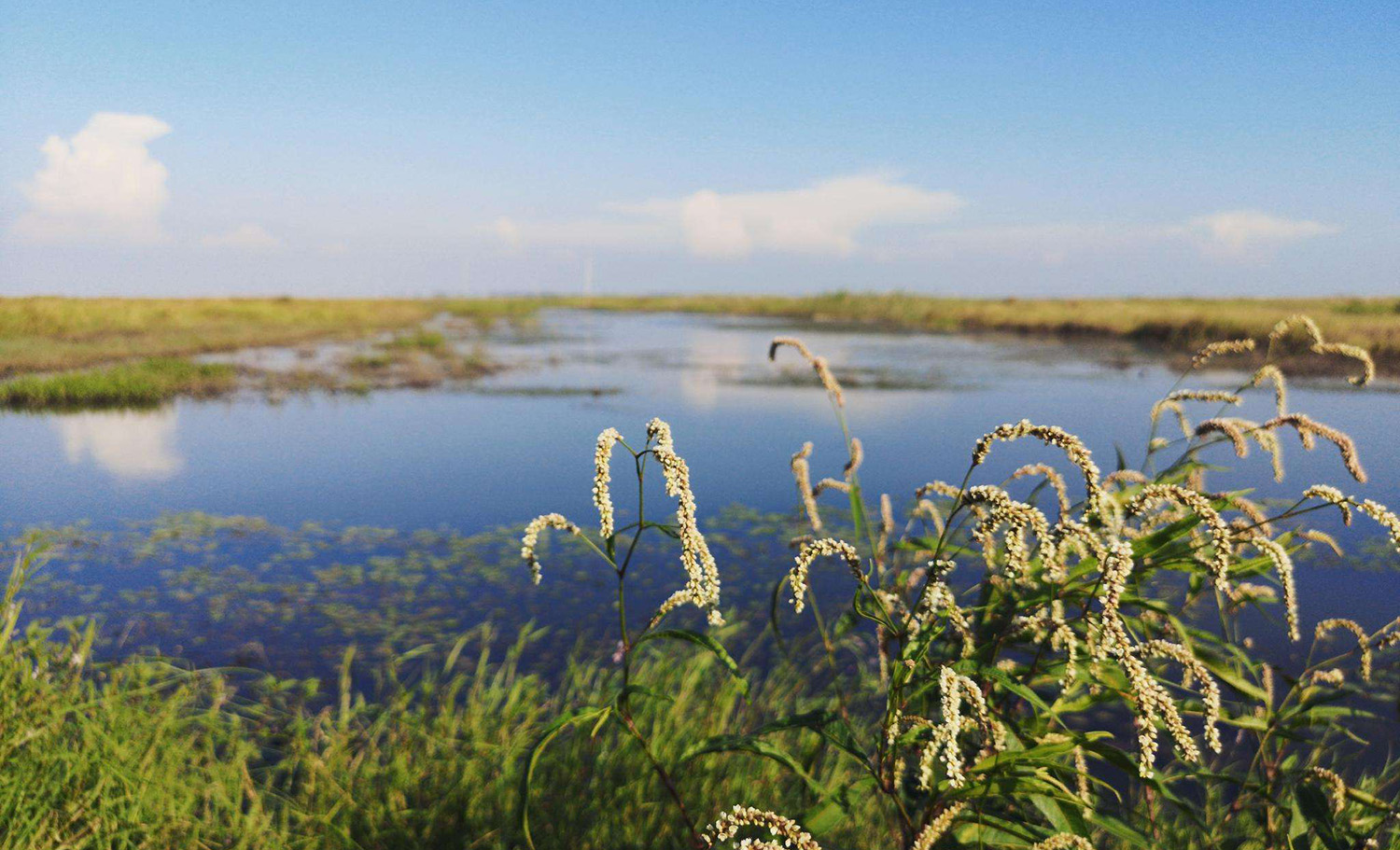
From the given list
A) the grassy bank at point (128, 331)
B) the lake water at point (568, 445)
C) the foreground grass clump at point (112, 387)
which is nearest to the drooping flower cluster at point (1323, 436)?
the lake water at point (568, 445)

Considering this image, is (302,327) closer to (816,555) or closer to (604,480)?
(604,480)

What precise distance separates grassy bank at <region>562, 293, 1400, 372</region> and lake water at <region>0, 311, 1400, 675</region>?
6220mm

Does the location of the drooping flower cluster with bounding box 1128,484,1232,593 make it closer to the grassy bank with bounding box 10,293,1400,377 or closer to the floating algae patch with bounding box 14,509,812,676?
the floating algae patch with bounding box 14,509,812,676

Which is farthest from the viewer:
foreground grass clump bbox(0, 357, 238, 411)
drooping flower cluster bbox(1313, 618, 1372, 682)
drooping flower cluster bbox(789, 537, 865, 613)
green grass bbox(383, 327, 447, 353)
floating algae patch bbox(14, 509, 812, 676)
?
green grass bbox(383, 327, 447, 353)

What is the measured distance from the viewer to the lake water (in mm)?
9727

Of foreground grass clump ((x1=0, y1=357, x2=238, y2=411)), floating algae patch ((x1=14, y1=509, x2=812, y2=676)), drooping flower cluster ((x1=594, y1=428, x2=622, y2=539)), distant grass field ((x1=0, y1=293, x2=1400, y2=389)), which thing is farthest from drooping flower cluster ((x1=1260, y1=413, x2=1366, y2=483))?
distant grass field ((x1=0, y1=293, x2=1400, y2=389))

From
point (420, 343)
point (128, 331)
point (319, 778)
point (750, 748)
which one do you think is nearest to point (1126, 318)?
point (420, 343)

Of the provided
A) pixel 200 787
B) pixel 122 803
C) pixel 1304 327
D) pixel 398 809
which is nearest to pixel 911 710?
pixel 1304 327

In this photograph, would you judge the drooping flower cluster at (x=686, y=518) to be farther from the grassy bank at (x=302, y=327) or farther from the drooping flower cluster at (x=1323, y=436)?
the grassy bank at (x=302, y=327)

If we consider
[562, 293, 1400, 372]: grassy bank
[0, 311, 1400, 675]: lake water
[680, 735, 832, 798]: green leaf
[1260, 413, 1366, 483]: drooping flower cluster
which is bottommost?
[0, 311, 1400, 675]: lake water

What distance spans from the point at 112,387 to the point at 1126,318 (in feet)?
138

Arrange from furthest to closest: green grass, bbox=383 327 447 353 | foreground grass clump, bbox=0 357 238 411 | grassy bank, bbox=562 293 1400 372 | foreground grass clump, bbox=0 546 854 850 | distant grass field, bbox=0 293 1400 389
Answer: green grass, bbox=383 327 447 353
grassy bank, bbox=562 293 1400 372
distant grass field, bbox=0 293 1400 389
foreground grass clump, bbox=0 357 238 411
foreground grass clump, bbox=0 546 854 850

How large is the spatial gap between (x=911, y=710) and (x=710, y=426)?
13056mm

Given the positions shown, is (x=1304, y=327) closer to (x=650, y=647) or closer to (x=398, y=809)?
(x=398, y=809)
